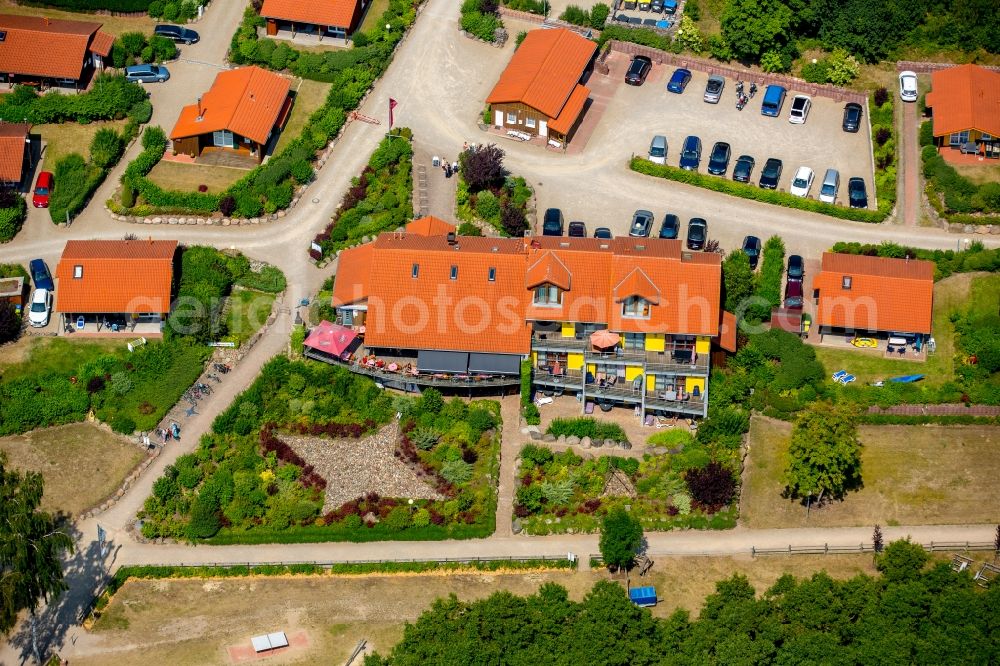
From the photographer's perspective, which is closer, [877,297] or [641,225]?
[877,297]

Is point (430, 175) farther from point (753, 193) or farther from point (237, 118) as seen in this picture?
point (753, 193)

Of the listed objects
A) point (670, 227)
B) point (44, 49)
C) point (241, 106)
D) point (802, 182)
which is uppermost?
point (44, 49)

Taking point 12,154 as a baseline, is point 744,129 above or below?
above

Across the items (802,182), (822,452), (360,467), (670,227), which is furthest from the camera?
(802,182)

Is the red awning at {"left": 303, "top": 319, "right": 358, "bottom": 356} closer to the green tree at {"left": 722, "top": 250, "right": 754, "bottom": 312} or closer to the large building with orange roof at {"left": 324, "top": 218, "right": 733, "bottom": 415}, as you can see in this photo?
the large building with orange roof at {"left": 324, "top": 218, "right": 733, "bottom": 415}

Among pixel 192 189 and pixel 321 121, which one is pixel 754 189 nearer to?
pixel 321 121

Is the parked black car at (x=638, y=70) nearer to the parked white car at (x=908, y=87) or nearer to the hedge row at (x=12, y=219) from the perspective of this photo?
the parked white car at (x=908, y=87)

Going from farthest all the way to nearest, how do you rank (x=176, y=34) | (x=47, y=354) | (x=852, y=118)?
(x=176, y=34)
(x=852, y=118)
(x=47, y=354)

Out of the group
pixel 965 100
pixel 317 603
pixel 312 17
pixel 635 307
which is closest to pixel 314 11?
pixel 312 17
